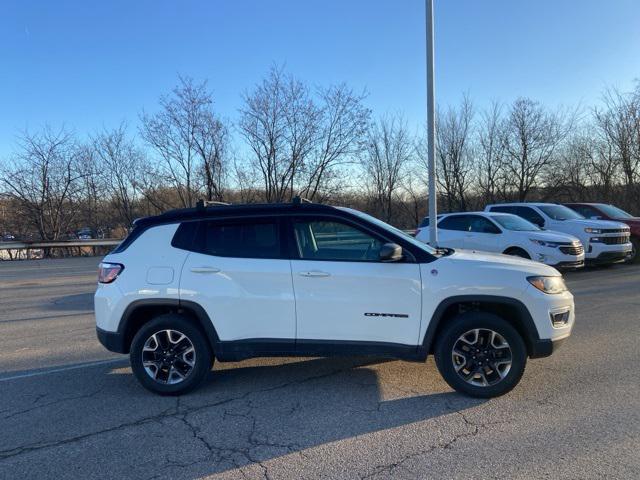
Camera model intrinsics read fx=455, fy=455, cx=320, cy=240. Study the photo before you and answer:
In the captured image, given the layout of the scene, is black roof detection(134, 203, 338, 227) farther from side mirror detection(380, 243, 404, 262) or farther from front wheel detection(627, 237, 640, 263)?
front wheel detection(627, 237, 640, 263)

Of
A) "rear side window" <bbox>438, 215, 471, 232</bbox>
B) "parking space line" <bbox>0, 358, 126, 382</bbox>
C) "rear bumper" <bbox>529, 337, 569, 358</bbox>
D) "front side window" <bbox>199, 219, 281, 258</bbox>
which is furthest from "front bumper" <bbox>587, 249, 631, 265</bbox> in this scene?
"parking space line" <bbox>0, 358, 126, 382</bbox>

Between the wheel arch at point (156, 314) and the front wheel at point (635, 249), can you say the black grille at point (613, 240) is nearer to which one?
the front wheel at point (635, 249)

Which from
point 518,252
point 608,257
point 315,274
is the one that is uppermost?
point 315,274

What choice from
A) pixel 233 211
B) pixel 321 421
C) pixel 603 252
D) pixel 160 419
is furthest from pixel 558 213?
pixel 160 419

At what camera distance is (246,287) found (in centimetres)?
431

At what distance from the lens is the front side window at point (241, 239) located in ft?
14.5

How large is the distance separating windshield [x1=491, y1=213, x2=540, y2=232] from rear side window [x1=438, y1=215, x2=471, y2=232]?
705mm

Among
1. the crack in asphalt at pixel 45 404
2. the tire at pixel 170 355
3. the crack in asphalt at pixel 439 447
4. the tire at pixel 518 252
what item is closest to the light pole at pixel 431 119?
the tire at pixel 518 252

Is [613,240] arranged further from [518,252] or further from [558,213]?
[518,252]

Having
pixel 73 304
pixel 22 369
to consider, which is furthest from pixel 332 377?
pixel 73 304

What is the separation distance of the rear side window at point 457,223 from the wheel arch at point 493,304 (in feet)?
28.4

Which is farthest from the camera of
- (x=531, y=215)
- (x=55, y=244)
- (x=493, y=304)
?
(x=55, y=244)

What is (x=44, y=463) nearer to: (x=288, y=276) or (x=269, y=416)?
(x=269, y=416)

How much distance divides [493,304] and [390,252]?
115 centimetres
